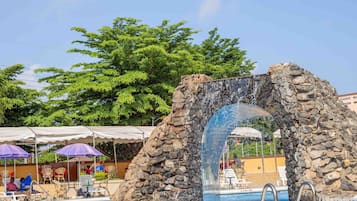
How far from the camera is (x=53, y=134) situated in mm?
20609

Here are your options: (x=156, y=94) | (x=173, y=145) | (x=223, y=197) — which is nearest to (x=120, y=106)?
(x=156, y=94)

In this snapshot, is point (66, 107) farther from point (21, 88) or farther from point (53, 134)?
point (53, 134)

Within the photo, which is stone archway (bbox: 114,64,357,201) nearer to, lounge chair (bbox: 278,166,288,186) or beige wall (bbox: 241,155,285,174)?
lounge chair (bbox: 278,166,288,186)

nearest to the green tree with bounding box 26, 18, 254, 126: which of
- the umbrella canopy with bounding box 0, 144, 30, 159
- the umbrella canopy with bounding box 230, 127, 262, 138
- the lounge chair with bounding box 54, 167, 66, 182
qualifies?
the umbrella canopy with bounding box 230, 127, 262, 138

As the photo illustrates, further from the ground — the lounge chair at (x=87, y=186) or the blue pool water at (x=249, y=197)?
the lounge chair at (x=87, y=186)

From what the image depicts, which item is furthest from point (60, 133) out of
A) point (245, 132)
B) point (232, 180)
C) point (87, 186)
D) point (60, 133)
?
point (245, 132)

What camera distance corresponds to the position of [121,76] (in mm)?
28641

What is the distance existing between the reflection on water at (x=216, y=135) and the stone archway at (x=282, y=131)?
0.34 meters

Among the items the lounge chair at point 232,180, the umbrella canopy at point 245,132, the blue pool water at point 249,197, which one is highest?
the umbrella canopy at point 245,132

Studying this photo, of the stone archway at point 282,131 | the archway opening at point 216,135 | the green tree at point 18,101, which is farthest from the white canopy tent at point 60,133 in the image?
the green tree at point 18,101

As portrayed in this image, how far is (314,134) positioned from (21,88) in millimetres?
24440

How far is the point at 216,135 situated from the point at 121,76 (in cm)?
1567

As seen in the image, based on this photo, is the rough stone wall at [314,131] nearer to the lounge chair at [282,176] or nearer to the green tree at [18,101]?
the lounge chair at [282,176]

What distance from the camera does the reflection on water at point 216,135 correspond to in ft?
42.6
